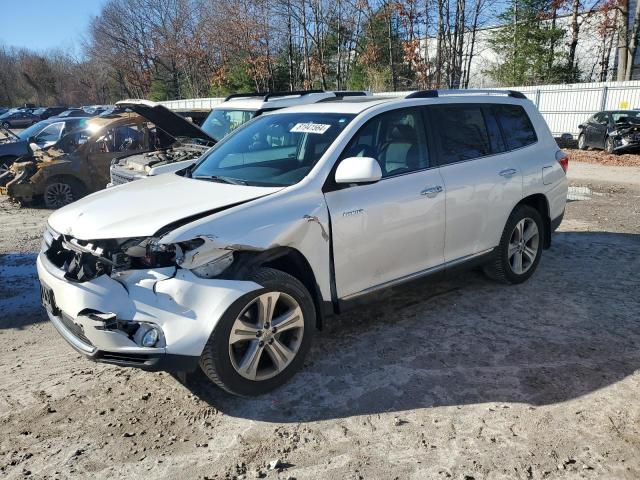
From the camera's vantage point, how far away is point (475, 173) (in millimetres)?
4570

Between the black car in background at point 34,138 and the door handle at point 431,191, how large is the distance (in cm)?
979

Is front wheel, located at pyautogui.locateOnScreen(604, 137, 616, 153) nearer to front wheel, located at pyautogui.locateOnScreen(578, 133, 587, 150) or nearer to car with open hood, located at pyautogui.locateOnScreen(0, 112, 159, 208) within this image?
front wheel, located at pyautogui.locateOnScreen(578, 133, 587, 150)

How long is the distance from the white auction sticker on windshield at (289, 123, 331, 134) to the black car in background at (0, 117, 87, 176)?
351 inches

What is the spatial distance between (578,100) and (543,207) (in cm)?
2034

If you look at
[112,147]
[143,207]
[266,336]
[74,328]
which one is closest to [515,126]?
[266,336]

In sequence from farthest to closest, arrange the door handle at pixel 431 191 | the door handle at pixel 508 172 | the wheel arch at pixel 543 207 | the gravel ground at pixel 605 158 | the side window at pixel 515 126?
1. the gravel ground at pixel 605 158
2. the wheel arch at pixel 543 207
3. the side window at pixel 515 126
4. the door handle at pixel 508 172
5. the door handle at pixel 431 191

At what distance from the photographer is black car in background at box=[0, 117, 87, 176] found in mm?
11398

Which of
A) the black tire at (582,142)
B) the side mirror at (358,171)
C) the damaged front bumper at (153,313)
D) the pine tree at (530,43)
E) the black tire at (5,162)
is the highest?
the pine tree at (530,43)

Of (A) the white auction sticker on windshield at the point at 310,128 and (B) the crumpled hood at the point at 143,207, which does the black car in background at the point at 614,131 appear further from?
(B) the crumpled hood at the point at 143,207

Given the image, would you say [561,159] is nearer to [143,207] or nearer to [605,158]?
[143,207]

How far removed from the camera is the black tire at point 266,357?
3.05m

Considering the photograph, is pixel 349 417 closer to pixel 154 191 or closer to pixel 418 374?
pixel 418 374

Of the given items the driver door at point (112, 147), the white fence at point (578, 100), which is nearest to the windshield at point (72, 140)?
the driver door at point (112, 147)

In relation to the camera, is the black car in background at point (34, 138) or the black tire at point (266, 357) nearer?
the black tire at point (266, 357)
